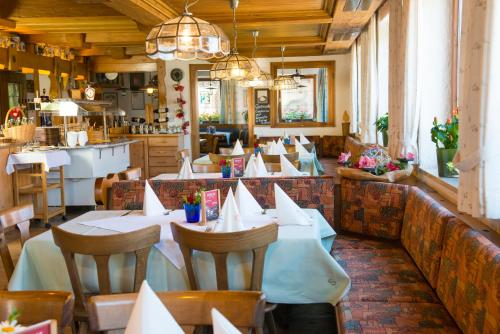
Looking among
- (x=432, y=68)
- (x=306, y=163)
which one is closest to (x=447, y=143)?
(x=432, y=68)

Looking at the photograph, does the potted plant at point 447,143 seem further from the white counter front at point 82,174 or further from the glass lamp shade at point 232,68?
the white counter front at point 82,174

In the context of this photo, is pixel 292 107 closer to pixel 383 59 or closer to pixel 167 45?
pixel 383 59

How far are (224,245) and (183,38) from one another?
1.71 m

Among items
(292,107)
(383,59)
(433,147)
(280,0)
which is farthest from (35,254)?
(292,107)

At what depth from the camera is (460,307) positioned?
244 centimetres

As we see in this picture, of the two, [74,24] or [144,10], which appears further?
[74,24]

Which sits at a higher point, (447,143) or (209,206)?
(447,143)

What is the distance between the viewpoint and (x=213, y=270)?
275 cm

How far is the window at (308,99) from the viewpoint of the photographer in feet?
40.5

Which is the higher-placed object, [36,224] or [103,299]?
[103,299]

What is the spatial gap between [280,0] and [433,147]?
3568 mm

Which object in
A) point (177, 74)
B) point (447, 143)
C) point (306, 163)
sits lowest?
point (306, 163)

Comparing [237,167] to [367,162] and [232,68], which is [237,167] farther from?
[232,68]

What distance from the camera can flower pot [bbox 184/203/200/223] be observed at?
329cm
